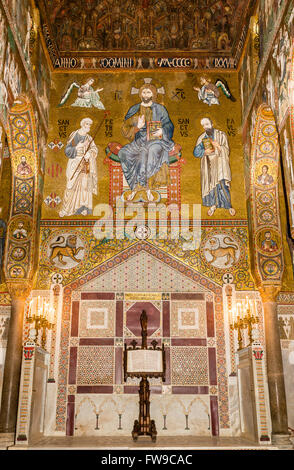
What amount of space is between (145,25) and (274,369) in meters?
9.67

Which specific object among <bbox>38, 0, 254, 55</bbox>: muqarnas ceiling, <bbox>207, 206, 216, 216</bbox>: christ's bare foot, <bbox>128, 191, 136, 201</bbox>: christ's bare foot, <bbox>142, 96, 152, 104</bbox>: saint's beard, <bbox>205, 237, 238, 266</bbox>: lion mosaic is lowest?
<bbox>205, 237, 238, 266</bbox>: lion mosaic

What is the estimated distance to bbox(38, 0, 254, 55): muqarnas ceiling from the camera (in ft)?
43.5

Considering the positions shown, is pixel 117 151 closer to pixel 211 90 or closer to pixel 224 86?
pixel 211 90

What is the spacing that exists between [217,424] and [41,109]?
870cm

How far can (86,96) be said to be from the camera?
1385cm

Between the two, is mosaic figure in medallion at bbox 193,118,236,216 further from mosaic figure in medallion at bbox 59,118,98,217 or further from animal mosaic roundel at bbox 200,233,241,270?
mosaic figure in medallion at bbox 59,118,98,217

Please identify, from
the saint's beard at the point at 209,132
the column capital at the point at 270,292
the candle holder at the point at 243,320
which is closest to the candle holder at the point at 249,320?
the candle holder at the point at 243,320

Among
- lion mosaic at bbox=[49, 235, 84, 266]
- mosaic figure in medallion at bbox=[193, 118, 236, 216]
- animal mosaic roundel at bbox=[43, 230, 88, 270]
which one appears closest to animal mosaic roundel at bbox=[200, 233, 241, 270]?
mosaic figure in medallion at bbox=[193, 118, 236, 216]

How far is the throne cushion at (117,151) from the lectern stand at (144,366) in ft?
14.4

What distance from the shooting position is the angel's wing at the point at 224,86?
45.4 ft

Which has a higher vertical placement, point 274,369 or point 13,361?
point 13,361

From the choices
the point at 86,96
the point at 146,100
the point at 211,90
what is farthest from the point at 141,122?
the point at 211,90

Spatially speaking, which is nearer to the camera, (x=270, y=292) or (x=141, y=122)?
(x=270, y=292)

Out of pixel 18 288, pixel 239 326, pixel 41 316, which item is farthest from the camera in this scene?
pixel 18 288
